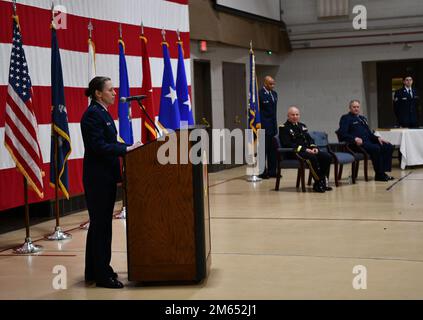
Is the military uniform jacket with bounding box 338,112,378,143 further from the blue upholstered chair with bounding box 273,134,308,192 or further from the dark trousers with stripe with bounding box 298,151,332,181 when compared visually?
the blue upholstered chair with bounding box 273,134,308,192

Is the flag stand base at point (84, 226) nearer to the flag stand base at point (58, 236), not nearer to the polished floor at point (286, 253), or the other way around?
the polished floor at point (286, 253)

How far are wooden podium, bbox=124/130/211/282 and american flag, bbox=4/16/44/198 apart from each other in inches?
81.9

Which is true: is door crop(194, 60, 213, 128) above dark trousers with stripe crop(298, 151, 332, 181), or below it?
above

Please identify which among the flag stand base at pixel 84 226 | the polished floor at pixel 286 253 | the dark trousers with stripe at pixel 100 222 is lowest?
the polished floor at pixel 286 253

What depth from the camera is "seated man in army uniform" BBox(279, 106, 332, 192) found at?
384 inches

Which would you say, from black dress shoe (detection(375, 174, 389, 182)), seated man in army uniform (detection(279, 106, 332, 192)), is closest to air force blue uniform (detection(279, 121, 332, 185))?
seated man in army uniform (detection(279, 106, 332, 192))

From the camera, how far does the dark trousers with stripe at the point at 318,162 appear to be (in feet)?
32.0

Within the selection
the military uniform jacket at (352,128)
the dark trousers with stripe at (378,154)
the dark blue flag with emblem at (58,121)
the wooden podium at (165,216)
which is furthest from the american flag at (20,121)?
the dark trousers with stripe at (378,154)

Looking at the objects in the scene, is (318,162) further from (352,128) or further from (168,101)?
(168,101)

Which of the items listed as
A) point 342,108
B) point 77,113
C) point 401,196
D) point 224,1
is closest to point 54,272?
point 77,113

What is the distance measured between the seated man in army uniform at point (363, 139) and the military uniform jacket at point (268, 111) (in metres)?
1.50

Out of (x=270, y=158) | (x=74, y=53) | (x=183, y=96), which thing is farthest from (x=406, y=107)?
(x=74, y=53)

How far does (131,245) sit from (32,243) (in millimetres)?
2257
